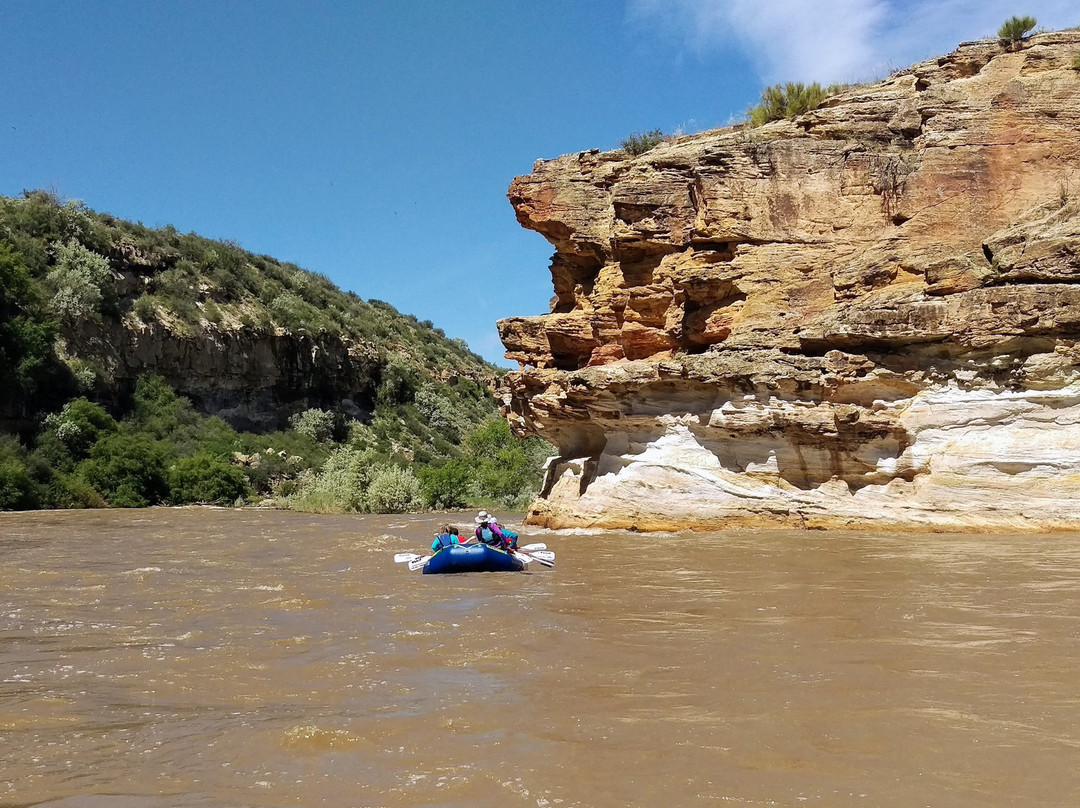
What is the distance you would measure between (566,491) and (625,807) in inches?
518

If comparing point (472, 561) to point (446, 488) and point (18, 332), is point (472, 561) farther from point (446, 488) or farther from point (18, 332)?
point (18, 332)

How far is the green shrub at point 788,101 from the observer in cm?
1664

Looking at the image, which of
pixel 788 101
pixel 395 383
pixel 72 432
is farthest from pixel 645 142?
pixel 395 383

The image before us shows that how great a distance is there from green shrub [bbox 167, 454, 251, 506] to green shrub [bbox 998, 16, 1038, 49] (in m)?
25.6

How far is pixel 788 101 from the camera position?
16.8 m

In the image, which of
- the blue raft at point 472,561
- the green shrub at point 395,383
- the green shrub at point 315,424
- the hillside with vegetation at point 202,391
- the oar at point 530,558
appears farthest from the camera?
the green shrub at point 395,383

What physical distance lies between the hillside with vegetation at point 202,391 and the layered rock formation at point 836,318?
6555 millimetres

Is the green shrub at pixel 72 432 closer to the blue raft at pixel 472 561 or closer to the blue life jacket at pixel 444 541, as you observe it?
the blue life jacket at pixel 444 541

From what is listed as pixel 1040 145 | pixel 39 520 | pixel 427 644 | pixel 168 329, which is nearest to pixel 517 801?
pixel 427 644

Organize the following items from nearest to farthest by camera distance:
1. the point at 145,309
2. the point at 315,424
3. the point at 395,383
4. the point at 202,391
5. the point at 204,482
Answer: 1. the point at 204,482
2. the point at 145,309
3. the point at 202,391
4. the point at 315,424
5. the point at 395,383

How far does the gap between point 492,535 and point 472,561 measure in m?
0.93

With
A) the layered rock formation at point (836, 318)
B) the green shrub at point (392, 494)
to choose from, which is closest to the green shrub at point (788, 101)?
the layered rock formation at point (836, 318)

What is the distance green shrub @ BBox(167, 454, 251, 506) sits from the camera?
2973 cm

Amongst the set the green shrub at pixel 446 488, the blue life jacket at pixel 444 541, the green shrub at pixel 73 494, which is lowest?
the green shrub at pixel 73 494
